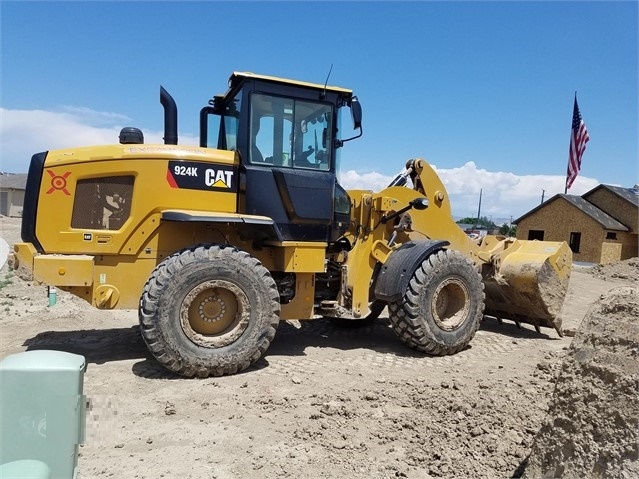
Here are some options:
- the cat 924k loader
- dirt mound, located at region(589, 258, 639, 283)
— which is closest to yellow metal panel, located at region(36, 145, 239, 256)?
the cat 924k loader

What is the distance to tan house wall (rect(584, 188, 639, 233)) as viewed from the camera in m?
23.0

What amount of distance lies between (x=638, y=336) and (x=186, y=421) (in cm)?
299

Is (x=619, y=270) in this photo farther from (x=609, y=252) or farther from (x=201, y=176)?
(x=201, y=176)

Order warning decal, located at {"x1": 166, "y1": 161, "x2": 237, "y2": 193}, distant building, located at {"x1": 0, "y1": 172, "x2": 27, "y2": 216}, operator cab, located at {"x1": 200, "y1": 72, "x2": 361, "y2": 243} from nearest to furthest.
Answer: warning decal, located at {"x1": 166, "y1": 161, "x2": 237, "y2": 193} < operator cab, located at {"x1": 200, "y1": 72, "x2": 361, "y2": 243} < distant building, located at {"x1": 0, "y1": 172, "x2": 27, "y2": 216}

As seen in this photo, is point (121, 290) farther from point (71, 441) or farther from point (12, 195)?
point (12, 195)

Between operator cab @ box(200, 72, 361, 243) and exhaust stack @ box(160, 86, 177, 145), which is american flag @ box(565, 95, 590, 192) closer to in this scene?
operator cab @ box(200, 72, 361, 243)

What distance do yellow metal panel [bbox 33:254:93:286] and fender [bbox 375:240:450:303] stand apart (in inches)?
121

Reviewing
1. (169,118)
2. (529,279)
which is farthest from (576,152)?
(169,118)

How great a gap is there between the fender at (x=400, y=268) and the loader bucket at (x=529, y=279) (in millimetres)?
1382

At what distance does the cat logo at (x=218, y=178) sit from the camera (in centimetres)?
534

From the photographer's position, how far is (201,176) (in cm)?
530

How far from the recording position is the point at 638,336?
2408mm

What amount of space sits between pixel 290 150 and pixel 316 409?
2867mm

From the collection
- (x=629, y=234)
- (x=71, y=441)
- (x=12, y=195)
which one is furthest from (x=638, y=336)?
(x=12, y=195)
